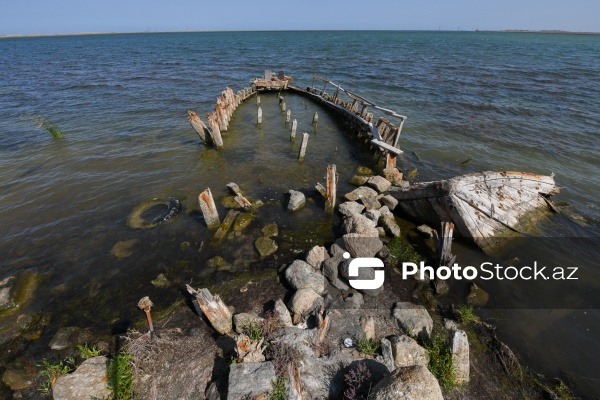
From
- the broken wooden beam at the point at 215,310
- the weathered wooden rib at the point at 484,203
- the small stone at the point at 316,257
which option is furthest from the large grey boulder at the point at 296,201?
the broken wooden beam at the point at 215,310

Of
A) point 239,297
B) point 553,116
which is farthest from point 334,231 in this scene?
point 553,116

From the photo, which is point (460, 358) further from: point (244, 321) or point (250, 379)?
point (244, 321)

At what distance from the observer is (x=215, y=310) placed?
6.53 metres

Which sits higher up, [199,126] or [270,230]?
[199,126]

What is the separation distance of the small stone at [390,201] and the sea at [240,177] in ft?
8.08

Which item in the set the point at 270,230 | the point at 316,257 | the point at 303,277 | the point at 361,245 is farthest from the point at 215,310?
the point at 361,245

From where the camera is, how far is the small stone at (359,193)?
12.2 metres

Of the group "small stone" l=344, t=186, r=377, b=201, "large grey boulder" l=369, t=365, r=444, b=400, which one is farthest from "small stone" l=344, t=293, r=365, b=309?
"small stone" l=344, t=186, r=377, b=201

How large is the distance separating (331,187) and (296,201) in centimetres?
166

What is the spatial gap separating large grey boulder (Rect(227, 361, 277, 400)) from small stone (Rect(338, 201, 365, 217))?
6.87 metres

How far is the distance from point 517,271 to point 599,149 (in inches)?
657

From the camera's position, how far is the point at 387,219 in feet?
34.7

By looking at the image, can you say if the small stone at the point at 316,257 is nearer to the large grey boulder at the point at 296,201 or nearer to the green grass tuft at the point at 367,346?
the green grass tuft at the point at 367,346

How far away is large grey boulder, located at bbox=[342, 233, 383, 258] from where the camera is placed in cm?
886
